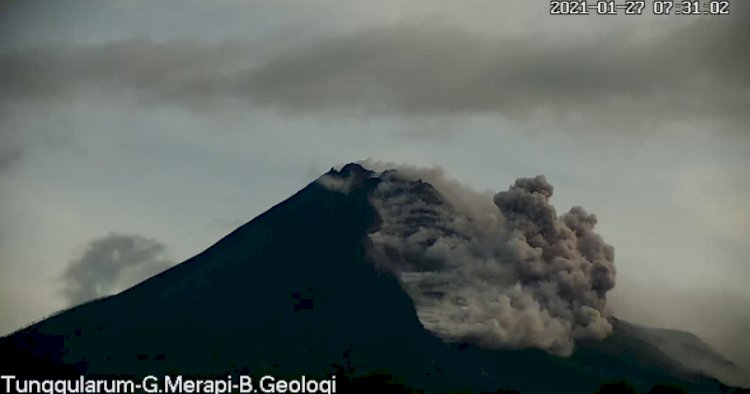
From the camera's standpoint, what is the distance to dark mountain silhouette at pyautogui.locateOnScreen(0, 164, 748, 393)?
467ft

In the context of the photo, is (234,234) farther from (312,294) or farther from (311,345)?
(311,345)

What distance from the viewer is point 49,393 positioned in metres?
58.1

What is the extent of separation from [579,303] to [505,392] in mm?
84217

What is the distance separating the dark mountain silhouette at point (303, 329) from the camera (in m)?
142

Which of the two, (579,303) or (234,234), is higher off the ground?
(234,234)

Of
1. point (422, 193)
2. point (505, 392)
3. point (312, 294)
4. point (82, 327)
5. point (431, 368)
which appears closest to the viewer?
point (505, 392)

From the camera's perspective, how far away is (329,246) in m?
183

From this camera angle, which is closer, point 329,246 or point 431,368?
point 431,368

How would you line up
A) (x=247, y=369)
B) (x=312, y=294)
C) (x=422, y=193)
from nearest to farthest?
(x=247, y=369)
(x=312, y=294)
(x=422, y=193)

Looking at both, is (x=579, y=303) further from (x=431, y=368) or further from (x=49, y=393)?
(x=49, y=393)

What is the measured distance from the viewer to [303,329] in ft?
519

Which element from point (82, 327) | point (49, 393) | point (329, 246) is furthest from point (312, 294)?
point (49, 393)

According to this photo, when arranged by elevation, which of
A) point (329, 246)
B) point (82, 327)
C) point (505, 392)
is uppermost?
point (329, 246)

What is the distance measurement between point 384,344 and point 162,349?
33399 millimetres
